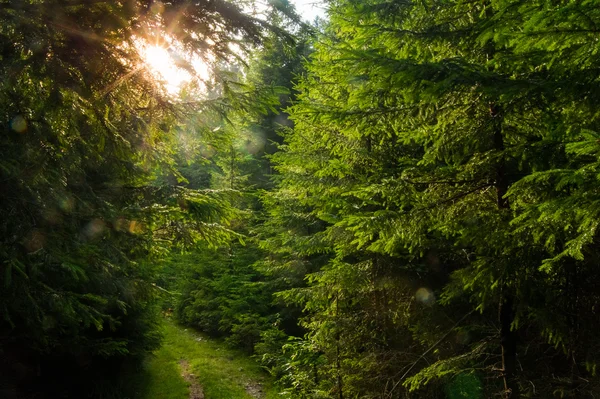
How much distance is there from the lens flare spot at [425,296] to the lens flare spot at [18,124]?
7.73 m

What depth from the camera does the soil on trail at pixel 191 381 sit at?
1332cm

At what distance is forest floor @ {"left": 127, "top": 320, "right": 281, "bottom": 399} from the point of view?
1336 centimetres

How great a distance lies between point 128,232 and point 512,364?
6.51 m

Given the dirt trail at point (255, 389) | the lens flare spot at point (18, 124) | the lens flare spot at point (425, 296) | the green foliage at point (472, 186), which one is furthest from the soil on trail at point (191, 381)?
the lens flare spot at point (18, 124)

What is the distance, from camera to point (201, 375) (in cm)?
1502

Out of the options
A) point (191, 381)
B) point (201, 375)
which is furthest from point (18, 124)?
point (201, 375)

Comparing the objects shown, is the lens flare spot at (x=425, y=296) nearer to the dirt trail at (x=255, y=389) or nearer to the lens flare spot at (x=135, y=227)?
Result: the lens flare spot at (x=135, y=227)

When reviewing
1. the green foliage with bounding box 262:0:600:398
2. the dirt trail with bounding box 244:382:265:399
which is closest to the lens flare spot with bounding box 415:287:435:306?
the green foliage with bounding box 262:0:600:398

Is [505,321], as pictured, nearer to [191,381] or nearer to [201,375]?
[191,381]

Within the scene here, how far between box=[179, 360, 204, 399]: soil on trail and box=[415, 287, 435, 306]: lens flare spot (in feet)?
29.6

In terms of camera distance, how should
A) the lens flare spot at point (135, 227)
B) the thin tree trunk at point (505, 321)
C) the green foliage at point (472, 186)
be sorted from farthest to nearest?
the lens flare spot at point (135, 227) < the thin tree trunk at point (505, 321) < the green foliage at point (472, 186)

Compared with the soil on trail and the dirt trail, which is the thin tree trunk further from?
the soil on trail

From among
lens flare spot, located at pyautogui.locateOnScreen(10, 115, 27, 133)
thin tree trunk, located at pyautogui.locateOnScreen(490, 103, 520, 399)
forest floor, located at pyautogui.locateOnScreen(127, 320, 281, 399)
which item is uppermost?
lens flare spot, located at pyautogui.locateOnScreen(10, 115, 27, 133)

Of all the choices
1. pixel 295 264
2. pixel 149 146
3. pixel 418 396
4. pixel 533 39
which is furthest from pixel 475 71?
pixel 295 264
